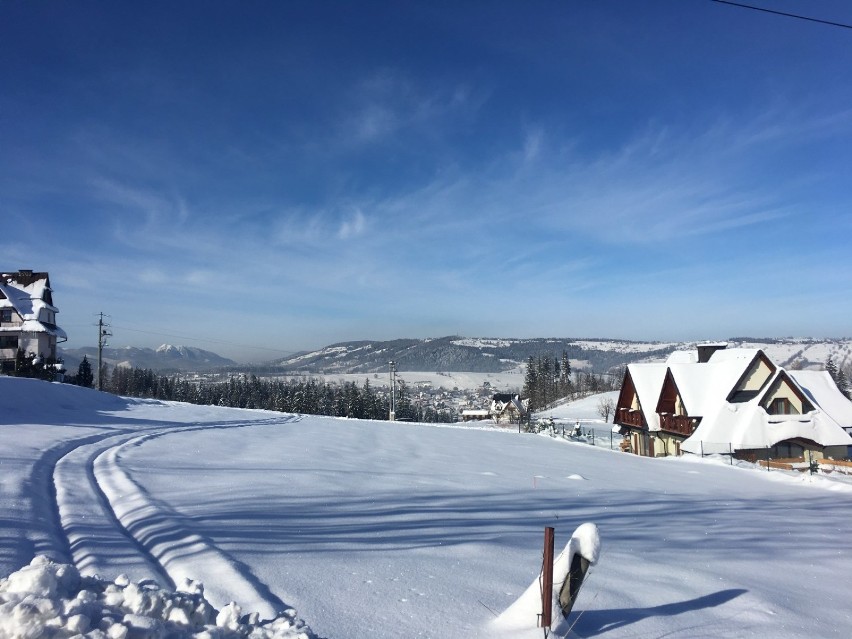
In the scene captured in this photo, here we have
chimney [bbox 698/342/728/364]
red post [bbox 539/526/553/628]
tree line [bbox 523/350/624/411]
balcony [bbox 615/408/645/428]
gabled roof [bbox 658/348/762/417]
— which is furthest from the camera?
tree line [bbox 523/350/624/411]

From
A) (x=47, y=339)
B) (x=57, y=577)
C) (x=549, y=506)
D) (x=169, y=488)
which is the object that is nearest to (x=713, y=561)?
(x=549, y=506)

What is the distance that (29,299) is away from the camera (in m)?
38.7

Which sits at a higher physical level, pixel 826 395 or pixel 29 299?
pixel 29 299

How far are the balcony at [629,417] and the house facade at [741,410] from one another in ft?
0.43

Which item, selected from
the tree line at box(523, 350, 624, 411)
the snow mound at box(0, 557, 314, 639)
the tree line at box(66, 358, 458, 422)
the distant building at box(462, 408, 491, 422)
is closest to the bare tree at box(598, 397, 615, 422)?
the tree line at box(523, 350, 624, 411)

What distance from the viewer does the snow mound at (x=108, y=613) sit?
8.81 ft

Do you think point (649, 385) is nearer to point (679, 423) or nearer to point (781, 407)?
point (679, 423)

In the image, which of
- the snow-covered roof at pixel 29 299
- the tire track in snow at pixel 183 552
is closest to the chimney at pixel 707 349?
the tire track in snow at pixel 183 552

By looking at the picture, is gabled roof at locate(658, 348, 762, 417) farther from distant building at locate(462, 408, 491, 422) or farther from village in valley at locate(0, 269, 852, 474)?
distant building at locate(462, 408, 491, 422)

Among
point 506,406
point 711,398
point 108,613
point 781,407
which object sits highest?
point 108,613

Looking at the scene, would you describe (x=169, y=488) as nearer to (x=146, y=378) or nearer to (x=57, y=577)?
(x=57, y=577)

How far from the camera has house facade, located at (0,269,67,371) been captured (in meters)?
37.4

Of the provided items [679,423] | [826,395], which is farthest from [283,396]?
[826,395]

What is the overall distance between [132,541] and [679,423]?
2904 centimetres
